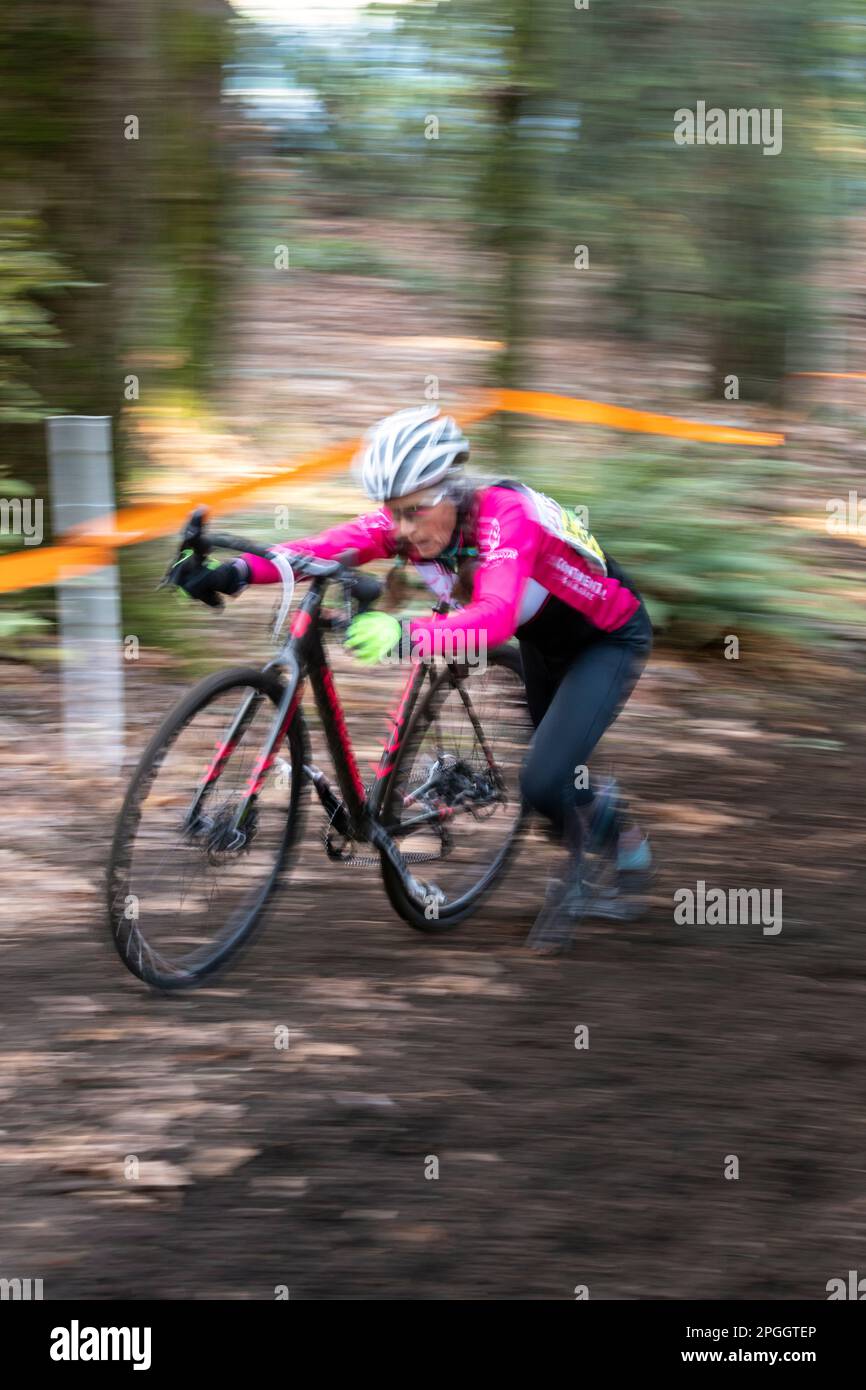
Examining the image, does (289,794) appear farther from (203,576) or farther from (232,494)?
(232,494)

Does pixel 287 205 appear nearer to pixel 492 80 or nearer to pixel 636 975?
pixel 492 80

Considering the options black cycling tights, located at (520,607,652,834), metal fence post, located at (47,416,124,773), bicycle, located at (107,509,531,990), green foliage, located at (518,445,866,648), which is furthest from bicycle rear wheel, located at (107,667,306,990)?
green foliage, located at (518,445,866,648)

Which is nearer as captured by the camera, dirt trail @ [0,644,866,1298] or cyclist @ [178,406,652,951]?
dirt trail @ [0,644,866,1298]

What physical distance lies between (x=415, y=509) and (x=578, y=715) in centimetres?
83

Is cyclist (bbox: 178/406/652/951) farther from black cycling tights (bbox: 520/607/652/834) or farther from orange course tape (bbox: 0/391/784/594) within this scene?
orange course tape (bbox: 0/391/784/594)

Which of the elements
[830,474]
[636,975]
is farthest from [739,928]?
[830,474]

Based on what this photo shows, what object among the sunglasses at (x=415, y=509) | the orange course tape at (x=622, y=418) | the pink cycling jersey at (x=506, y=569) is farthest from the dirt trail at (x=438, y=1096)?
the orange course tape at (x=622, y=418)

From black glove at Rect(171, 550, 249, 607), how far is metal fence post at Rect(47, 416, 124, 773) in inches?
67.3

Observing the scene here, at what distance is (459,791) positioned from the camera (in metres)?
4.70

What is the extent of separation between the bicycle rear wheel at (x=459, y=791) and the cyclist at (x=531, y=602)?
20 cm

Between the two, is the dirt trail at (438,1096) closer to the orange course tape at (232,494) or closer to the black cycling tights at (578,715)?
the black cycling tights at (578,715)

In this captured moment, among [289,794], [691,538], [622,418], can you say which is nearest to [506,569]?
[289,794]

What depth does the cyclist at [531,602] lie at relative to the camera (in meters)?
3.76

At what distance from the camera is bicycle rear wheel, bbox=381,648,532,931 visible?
4441 millimetres
